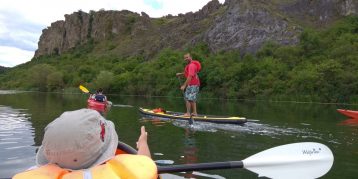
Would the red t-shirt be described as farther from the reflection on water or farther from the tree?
the tree

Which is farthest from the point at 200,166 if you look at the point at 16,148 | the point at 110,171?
the point at 16,148

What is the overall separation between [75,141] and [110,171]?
315 millimetres

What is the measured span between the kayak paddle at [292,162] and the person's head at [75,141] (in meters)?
2.16

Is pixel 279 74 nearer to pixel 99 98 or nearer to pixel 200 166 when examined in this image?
pixel 99 98

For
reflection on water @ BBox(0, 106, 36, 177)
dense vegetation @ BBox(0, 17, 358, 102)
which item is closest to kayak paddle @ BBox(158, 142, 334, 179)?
reflection on water @ BBox(0, 106, 36, 177)

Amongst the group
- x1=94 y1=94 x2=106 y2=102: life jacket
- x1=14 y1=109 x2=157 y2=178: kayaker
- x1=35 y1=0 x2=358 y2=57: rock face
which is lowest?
x1=14 y1=109 x2=157 y2=178: kayaker

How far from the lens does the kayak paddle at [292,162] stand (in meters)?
4.82

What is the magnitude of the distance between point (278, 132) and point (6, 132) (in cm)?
839

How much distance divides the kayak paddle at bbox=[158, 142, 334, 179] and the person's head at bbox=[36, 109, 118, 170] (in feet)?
7.09

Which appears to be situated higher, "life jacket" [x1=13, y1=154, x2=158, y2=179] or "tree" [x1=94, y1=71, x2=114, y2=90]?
"tree" [x1=94, y1=71, x2=114, y2=90]

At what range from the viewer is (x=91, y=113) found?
307 centimetres

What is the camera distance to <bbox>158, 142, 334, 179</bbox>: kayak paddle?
4824 millimetres

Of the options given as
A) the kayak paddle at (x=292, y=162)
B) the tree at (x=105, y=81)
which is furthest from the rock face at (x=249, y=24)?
the kayak paddle at (x=292, y=162)

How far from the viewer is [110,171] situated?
2936 mm
